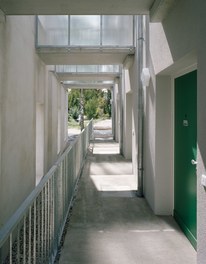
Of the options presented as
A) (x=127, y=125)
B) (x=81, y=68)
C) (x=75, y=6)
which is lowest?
(x=127, y=125)

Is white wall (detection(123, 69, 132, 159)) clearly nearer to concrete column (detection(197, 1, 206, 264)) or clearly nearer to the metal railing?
the metal railing

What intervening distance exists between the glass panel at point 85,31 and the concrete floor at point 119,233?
338cm

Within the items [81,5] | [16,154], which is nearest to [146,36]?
[81,5]

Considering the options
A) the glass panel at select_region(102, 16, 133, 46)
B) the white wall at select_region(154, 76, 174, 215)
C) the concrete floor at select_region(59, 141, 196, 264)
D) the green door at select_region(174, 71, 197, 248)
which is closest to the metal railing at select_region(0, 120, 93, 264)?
the concrete floor at select_region(59, 141, 196, 264)

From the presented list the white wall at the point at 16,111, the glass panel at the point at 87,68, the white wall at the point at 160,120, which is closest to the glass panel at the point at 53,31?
the white wall at the point at 16,111

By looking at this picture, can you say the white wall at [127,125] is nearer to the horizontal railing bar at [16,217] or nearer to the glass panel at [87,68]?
the glass panel at [87,68]

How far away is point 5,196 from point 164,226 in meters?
2.43

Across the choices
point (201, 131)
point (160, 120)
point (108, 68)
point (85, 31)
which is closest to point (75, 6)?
point (160, 120)

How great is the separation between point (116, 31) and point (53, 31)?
1473 mm

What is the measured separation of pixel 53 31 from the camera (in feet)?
24.2

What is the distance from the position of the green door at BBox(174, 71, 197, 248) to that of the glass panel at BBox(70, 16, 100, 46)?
2986mm

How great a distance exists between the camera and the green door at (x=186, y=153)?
13.4 feet

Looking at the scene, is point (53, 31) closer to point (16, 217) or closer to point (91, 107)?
point (16, 217)

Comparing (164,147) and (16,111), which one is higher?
(16,111)
